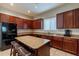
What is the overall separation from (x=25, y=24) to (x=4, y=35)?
0.54 m

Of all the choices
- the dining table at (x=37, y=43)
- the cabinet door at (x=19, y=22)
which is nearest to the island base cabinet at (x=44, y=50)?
the dining table at (x=37, y=43)

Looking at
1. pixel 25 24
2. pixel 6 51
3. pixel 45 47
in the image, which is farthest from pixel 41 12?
pixel 6 51

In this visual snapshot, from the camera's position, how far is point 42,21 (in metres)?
1.99

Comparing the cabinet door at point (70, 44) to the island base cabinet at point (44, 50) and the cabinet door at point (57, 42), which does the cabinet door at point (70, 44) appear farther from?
the island base cabinet at point (44, 50)

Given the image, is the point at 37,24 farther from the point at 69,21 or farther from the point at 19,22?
the point at 69,21

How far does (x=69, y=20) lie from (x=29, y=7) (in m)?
1.29

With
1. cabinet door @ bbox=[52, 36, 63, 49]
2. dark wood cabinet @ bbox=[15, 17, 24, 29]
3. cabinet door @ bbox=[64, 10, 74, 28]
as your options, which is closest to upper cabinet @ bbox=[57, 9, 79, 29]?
cabinet door @ bbox=[64, 10, 74, 28]

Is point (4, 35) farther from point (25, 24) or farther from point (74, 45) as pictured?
point (74, 45)

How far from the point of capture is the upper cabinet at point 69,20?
2299 millimetres

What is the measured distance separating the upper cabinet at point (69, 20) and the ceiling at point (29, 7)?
0.55 meters

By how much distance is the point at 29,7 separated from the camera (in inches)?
72.1

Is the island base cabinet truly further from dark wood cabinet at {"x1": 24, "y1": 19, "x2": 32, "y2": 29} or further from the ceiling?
the ceiling

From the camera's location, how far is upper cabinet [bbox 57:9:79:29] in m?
2.30

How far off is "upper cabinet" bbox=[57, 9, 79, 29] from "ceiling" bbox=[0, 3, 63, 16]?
554 millimetres
